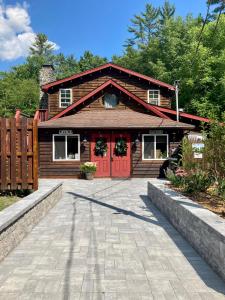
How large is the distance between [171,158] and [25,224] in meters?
11.2

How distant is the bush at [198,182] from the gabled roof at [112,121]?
836cm

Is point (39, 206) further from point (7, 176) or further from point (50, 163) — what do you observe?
point (50, 163)

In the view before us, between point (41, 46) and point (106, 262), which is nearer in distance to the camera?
point (106, 262)

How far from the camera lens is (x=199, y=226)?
5.32 metres

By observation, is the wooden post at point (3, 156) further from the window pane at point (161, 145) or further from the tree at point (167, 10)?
the tree at point (167, 10)

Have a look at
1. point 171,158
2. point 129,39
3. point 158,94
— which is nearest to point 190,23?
point 129,39

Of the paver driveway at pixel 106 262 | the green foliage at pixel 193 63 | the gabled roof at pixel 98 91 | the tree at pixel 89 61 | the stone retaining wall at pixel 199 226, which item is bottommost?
the paver driveway at pixel 106 262

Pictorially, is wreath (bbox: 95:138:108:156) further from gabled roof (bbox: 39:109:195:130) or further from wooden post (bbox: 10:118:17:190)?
wooden post (bbox: 10:118:17:190)

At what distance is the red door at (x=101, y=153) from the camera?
17359 mm

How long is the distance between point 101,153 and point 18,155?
28.7ft

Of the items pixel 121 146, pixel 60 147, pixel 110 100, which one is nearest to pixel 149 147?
pixel 121 146

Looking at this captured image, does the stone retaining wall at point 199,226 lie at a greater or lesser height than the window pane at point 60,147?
lesser

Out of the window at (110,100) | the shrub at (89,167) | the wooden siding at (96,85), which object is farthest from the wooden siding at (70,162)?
the wooden siding at (96,85)

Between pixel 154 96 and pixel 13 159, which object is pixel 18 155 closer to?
pixel 13 159
